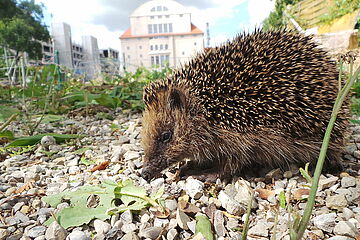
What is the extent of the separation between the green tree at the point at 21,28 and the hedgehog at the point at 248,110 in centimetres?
3347

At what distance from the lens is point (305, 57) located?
2.72 metres

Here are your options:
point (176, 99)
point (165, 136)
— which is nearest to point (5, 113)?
point (165, 136)

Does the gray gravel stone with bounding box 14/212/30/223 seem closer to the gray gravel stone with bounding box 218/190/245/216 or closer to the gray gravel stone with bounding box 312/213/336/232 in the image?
the gray gravel stone with bounding box 218/190/245/216

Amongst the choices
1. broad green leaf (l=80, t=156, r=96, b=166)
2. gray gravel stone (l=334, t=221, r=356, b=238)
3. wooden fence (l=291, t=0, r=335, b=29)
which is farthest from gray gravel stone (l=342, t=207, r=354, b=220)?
wooden fence (l=291, t=0, r=335, b=29)

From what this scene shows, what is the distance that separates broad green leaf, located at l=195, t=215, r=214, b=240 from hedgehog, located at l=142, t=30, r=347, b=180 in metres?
0.79

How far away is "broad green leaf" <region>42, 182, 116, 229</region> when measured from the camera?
6.33 ft

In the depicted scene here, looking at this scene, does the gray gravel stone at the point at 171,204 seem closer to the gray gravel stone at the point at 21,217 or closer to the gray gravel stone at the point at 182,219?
the gray gravel stone at the point at 182,219

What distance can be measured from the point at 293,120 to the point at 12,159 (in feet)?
9.72

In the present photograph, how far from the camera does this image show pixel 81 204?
2105 millimetres

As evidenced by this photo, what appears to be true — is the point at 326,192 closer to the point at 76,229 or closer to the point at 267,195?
the point at 267,195

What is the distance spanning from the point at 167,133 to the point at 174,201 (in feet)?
2.86

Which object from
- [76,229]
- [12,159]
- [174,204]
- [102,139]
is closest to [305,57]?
[174,204]

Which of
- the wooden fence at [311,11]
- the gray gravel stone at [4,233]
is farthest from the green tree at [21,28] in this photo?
the gray gravel stone at [4,233]

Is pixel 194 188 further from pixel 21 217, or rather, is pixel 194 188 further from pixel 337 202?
pixel 21 217
